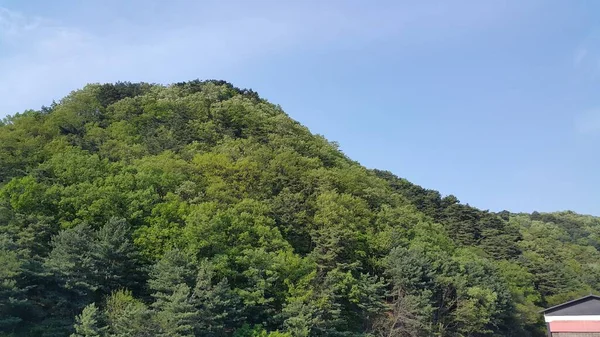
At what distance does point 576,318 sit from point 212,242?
77.8ft

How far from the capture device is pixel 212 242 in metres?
28.0

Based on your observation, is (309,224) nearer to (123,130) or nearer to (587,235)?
(123,130)

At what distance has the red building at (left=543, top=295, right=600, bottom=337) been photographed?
33375mm

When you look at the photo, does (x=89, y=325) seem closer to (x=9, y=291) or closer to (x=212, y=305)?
(x=9, y=291)

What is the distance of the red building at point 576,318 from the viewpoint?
1314 inches

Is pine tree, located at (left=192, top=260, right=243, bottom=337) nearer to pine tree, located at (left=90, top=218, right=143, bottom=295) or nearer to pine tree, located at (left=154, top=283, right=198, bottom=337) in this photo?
pine tree, located at (left=154, top=283, right=198, bottom=337)

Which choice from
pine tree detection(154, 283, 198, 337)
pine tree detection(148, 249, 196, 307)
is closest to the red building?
pine tree detection(148, 249, 196, 307)

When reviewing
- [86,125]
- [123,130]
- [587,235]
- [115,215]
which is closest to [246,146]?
[123,130]

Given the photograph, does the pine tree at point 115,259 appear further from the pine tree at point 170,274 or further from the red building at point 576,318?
the red building at point 576,318

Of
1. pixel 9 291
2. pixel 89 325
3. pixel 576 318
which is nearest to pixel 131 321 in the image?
pixel 89 325

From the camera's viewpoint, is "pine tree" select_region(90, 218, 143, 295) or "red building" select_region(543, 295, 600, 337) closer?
"pine tree" select_region(90, 218, 143, 295)

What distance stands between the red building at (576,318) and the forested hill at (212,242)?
140 inches

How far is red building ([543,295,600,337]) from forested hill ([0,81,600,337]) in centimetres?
355

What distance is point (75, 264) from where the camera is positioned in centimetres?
2402
